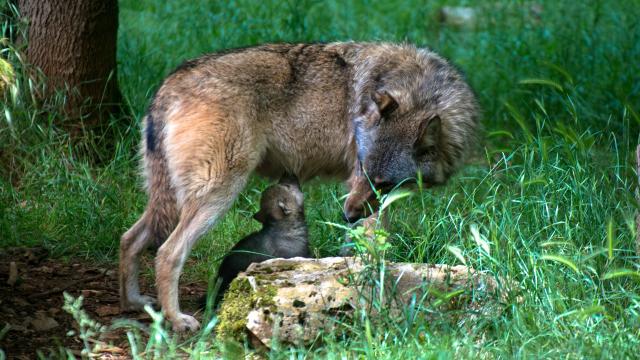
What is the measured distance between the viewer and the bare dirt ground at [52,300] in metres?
4.97

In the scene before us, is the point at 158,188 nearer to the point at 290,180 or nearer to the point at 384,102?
the point at 290,180

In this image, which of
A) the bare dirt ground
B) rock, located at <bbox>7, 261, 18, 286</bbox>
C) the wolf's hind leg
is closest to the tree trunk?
the bare dirt ground

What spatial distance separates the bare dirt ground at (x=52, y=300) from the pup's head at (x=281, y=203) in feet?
2.36

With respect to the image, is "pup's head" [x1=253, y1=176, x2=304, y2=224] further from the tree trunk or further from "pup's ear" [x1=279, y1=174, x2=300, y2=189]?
the tree trunk

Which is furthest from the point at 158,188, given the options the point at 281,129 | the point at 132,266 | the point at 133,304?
the point at 281,129

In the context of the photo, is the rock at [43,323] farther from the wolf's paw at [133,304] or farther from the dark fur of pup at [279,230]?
the dark fur of pup at [279,230]

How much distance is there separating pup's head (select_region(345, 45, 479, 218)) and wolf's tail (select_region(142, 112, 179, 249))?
1.13 m

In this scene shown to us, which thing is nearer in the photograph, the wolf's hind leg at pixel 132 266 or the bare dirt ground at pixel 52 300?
the bare dirt ground at pixel 52 300

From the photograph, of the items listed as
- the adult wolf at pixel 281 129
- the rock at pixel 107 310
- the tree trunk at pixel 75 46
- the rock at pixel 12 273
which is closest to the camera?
the adult wolf at pixel 281 129

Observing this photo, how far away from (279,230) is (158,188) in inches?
32.2

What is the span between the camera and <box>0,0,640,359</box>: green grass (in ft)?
14.8

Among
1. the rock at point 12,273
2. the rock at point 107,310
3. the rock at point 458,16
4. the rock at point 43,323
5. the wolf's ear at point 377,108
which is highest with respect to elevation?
the wolf's ear at point 377,108

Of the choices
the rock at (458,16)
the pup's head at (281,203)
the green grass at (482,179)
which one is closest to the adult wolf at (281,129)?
the pup's head at (281,203)

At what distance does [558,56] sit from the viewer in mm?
9391
